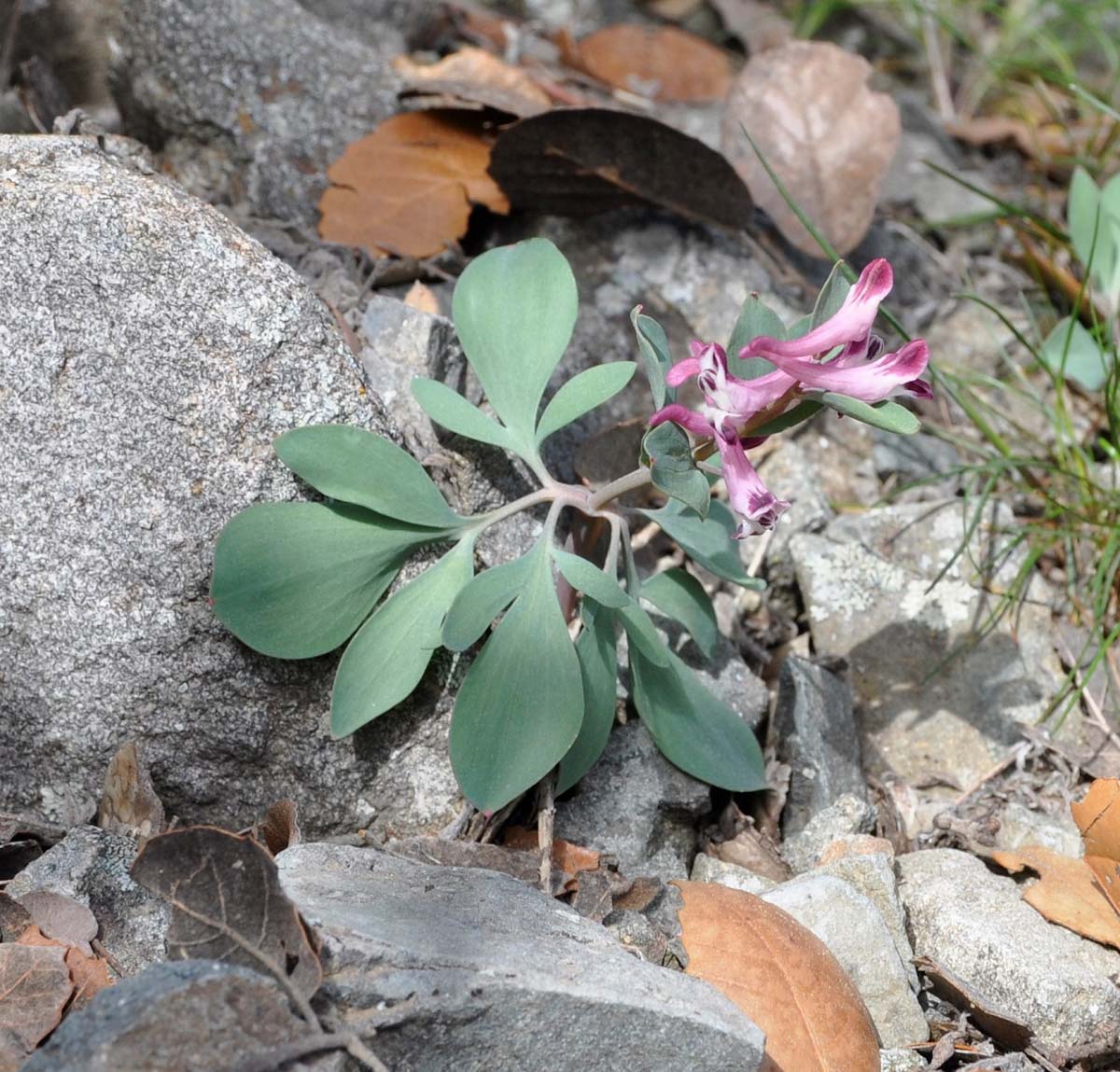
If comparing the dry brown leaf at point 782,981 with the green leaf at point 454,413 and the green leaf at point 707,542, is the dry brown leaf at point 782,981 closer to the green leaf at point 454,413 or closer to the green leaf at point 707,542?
the green leaf at point 707,542

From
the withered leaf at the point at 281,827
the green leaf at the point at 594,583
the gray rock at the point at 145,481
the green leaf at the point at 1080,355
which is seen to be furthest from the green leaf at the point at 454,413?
the green leaf at the point at 1080,355

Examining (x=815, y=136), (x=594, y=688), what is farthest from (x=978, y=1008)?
(x=815, y=136)

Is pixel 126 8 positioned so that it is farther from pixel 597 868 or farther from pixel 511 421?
pixel 597 868

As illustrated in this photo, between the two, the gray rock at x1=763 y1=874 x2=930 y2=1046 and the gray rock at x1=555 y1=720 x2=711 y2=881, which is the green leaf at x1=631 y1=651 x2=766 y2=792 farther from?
the gray rock at x1=763 y1=874 x2=930 y2=1046

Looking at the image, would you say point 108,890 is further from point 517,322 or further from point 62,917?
point 517,322

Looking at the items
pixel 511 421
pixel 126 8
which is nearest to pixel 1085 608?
pixel 511 421
